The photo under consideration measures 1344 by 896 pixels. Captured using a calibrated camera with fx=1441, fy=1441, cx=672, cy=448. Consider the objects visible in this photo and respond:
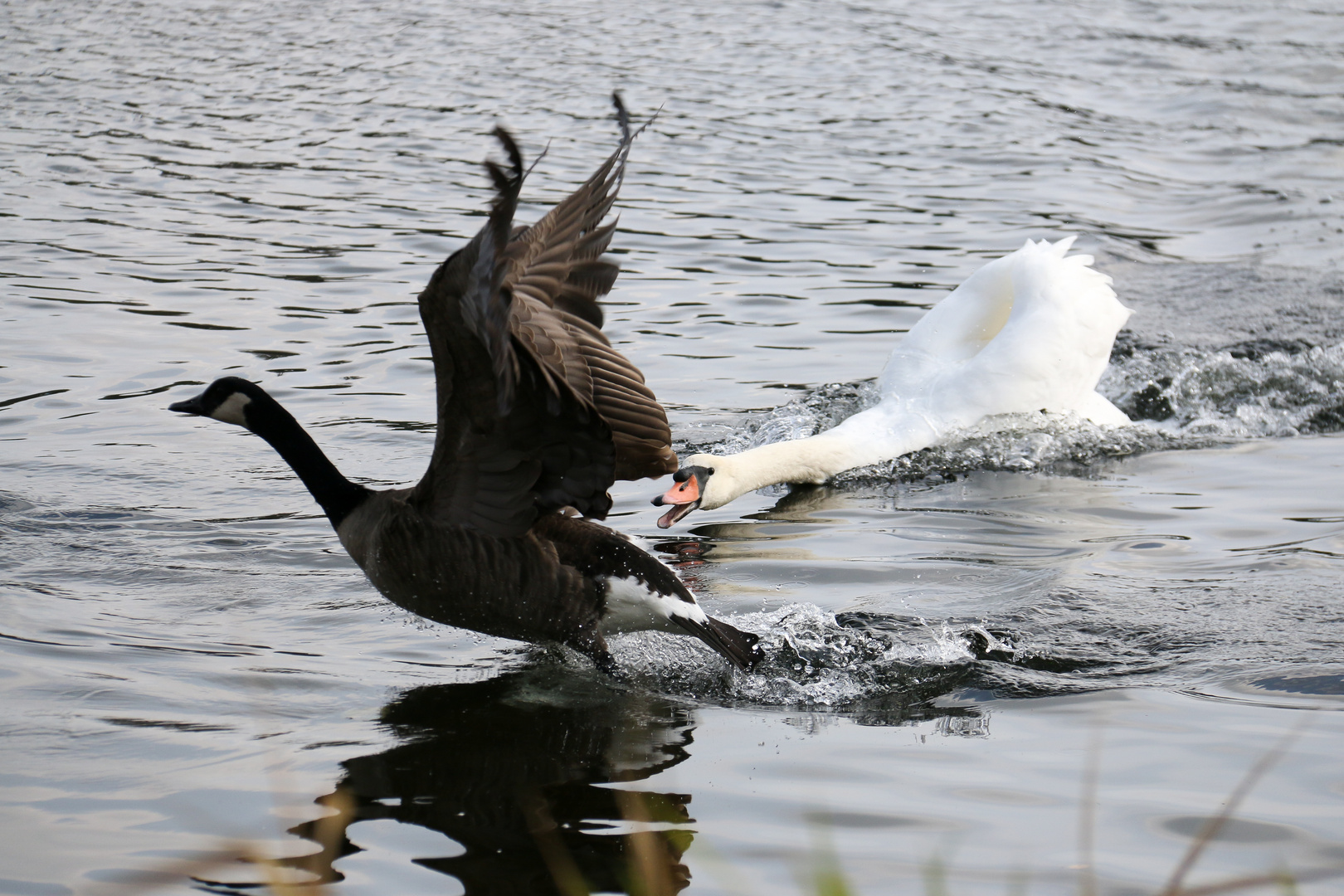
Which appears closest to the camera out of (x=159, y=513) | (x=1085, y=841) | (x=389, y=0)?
(x=1085, y=841)

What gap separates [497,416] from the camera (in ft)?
14.7

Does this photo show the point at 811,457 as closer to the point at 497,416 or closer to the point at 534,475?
the point at 534,475

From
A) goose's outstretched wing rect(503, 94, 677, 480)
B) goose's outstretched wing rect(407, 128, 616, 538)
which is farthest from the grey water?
goose's outstretched wing rect(503, 94, 677, 480)

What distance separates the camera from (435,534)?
4887 millimetres

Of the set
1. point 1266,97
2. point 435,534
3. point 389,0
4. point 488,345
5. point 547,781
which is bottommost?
point 547,781

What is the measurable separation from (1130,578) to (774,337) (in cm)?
448

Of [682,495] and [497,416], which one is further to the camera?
[682,495]

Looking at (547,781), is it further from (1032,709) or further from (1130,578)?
(1130,578)

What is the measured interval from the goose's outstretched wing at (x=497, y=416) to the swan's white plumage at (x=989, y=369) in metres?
2.92

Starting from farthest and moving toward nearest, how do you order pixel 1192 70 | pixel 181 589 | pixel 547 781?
pixel 1192 70 < pixel 181 589 < pixel 547 781

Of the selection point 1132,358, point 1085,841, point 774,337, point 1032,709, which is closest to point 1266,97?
point 1132,358

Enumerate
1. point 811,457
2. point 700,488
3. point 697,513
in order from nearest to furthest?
point 700,488 < point 697,513 < point 811,457

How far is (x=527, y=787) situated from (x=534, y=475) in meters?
1.07

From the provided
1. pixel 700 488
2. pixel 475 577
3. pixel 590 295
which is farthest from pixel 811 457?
pixel 475 577
